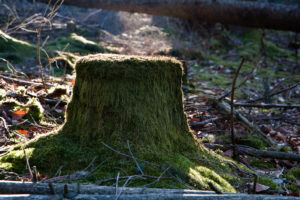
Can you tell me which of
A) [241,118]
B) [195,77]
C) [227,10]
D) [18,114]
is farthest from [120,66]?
[227,10]

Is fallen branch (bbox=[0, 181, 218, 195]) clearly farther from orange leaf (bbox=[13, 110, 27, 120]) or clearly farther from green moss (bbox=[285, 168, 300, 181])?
orange leaf (bbox=[13, 110, 27, 120])

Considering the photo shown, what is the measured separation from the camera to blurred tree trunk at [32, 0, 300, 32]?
823cm

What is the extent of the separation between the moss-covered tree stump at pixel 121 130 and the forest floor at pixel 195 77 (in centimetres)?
31

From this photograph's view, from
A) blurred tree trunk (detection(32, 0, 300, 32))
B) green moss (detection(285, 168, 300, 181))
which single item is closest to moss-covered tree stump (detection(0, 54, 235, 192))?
green moss (detection(285, 168, 300, 181))

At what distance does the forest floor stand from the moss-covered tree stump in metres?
0.31

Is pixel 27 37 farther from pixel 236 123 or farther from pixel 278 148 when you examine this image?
pixel 278 148

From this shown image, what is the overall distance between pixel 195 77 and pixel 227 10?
2161mm

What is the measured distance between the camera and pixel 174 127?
2891mm

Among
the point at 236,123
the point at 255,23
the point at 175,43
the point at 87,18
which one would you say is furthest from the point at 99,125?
the point at 87,18

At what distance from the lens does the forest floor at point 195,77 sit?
3.73m

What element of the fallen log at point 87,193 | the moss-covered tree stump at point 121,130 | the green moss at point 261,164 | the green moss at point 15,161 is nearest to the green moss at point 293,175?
the green moss at point 261,164

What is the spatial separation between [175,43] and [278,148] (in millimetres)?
7625

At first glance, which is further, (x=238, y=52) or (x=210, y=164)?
(x=238, y=52)

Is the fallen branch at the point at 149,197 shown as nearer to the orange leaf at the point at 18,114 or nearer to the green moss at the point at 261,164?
the green moss at the point at 261,164
